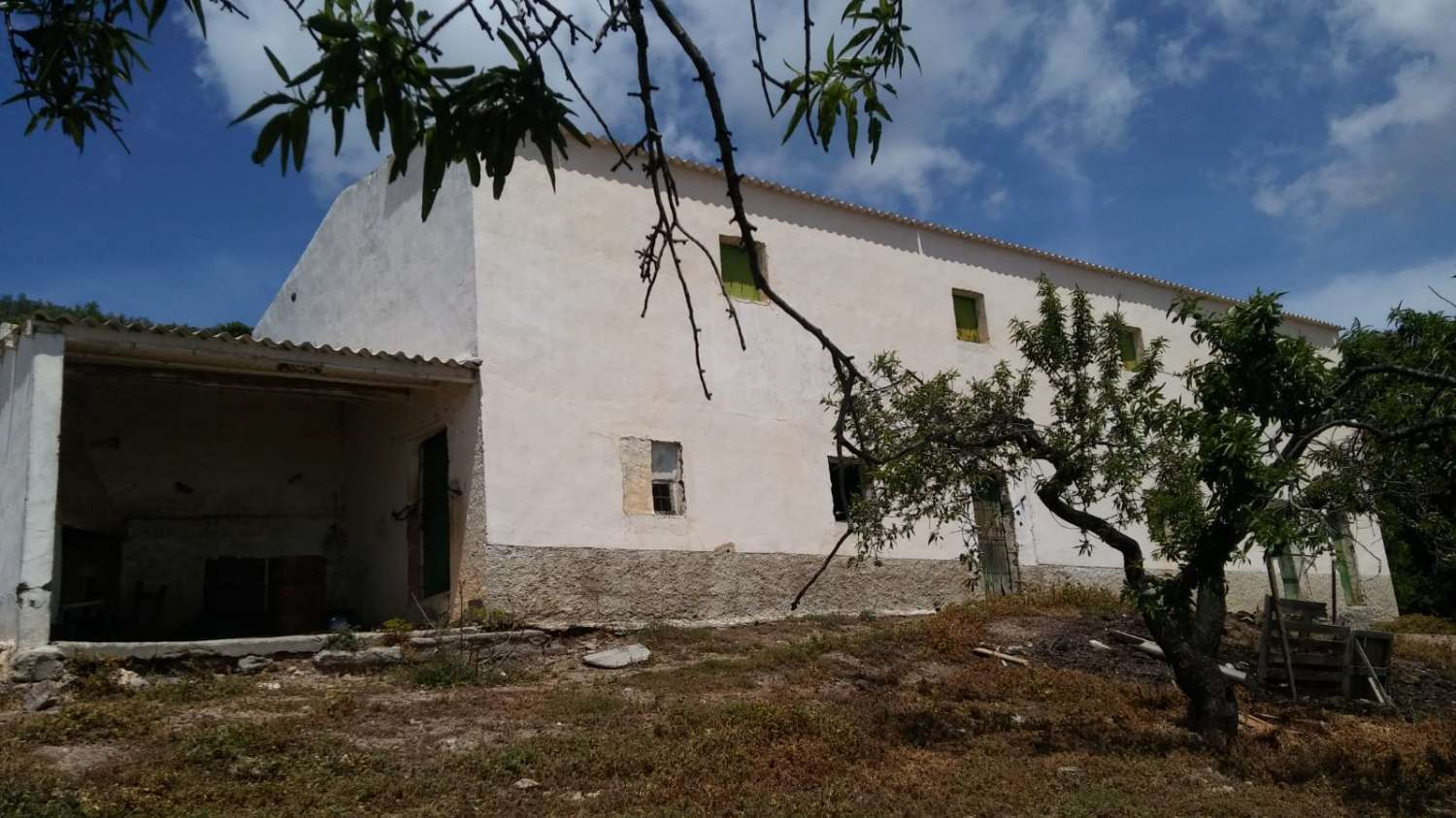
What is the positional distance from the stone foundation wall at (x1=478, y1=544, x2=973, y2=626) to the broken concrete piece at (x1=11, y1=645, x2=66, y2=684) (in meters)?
3.48

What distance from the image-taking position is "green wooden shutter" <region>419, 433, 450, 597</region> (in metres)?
11.5

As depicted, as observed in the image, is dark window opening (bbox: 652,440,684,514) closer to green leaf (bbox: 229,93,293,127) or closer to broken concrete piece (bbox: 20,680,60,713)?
broken concrete piece (bbox: 20,680,60,713)

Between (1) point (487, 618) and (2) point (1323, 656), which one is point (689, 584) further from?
(2) point (1323, 656)

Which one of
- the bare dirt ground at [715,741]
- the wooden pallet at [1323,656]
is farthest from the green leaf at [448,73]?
the wooden pallet at [1323,656]

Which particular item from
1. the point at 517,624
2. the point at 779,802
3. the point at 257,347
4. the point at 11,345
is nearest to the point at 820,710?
the point at 779,802

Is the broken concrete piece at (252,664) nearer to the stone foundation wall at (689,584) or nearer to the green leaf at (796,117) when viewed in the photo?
the stone foundation wall at (689,584)

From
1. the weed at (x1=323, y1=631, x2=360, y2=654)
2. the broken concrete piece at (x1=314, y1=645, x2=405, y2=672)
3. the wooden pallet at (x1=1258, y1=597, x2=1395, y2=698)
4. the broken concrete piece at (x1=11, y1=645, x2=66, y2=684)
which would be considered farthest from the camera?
the wooden pallet at (x1=1258, y1=597, x2=1395, y2=698)

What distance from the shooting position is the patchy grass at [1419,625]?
18.3 metres

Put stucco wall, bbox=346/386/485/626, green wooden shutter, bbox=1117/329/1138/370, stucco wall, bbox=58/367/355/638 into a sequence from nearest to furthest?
1. stucco wall, bbox=346/386/485/626
2. stucco wall, bbox=58/367/355/638
3. green wooden shutter, bbox=1117/329/1138/370

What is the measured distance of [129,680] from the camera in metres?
8.27

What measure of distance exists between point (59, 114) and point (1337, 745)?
9627 millimetres

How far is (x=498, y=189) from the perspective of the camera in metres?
2.43

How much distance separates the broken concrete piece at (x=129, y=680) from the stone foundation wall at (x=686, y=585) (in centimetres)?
298

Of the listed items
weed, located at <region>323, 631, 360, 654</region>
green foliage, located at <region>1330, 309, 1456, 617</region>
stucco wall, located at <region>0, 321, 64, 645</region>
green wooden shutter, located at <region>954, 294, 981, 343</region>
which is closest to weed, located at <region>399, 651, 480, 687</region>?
weed, located at <region>323, 631, 360, 654</region>
